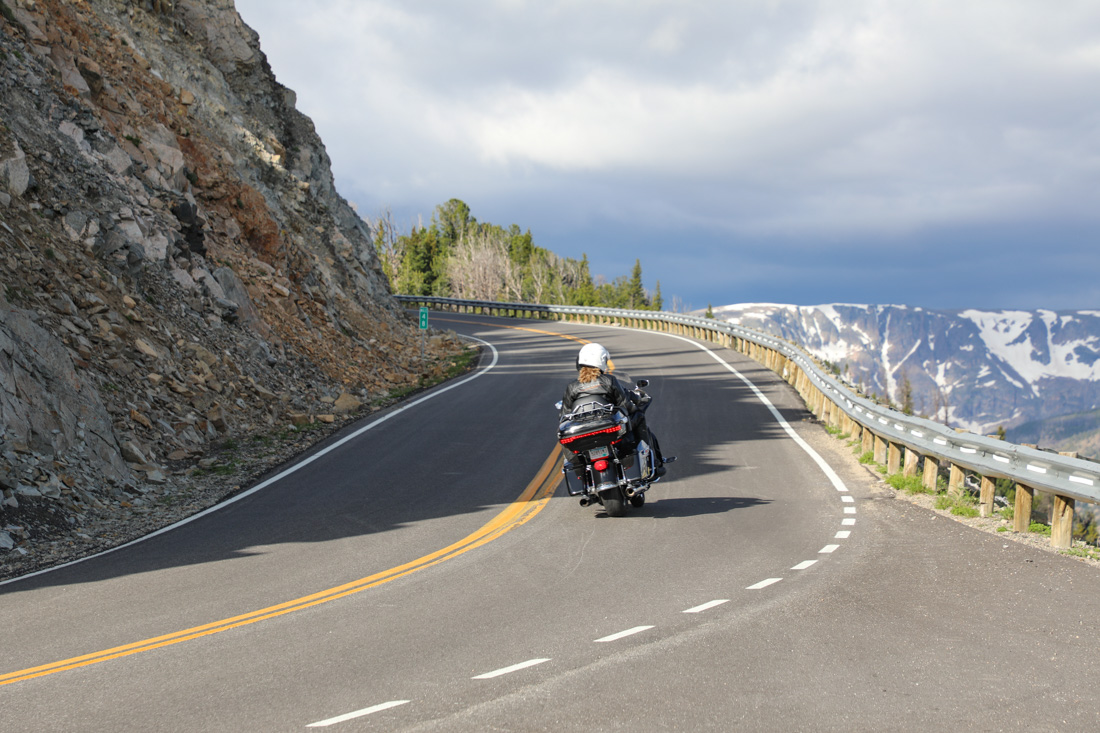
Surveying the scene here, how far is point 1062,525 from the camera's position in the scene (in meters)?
8.03

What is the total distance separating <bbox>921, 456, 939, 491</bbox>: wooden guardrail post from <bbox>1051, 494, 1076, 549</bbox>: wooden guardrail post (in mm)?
2955

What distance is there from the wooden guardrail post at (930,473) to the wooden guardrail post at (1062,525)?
2.95 meters

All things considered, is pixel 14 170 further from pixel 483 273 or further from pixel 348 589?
pixel 483 273

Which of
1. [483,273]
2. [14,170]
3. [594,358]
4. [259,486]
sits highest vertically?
[483,273]

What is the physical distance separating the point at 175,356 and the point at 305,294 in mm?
8988

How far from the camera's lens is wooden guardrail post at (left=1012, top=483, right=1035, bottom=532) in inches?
347

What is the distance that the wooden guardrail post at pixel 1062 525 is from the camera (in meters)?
8.02

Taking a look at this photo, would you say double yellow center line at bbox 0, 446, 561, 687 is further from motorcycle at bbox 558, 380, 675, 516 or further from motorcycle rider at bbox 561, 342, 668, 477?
motorcycle rider at bbox 561, 342, 668, 477

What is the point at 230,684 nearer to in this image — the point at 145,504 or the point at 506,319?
the point at 145,504

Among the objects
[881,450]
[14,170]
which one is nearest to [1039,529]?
[881,450]

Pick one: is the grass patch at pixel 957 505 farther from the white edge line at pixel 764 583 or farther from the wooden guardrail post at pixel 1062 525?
the white edge line at pixel 764 583

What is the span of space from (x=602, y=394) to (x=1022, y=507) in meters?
4.59

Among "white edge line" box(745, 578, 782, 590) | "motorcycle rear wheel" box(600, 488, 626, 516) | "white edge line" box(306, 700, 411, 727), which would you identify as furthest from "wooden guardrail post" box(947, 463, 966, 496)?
"white edge line" box(306, 700, 411, 727)

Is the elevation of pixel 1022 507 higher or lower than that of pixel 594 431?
lower
